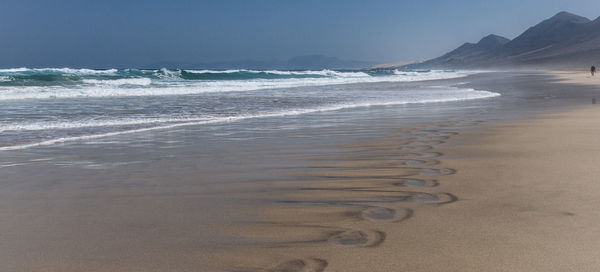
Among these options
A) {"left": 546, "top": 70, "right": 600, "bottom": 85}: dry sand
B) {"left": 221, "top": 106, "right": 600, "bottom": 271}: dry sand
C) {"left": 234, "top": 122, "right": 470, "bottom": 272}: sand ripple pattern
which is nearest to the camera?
{"left": 221, "top": 106, "right": 600, "bottom": 271}: dry sand

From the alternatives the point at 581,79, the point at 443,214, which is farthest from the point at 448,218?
the point at 581,79

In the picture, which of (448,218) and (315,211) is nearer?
(448,218)

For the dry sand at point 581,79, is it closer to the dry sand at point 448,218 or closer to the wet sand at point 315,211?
the wet sand at point 315,211

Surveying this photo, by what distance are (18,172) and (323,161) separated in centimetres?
271

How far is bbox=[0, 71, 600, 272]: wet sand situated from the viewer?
2414 millimetres

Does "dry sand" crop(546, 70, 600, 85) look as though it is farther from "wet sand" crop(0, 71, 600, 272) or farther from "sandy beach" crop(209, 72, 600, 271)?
"wet sand" crop(0, 71, 600, 272)

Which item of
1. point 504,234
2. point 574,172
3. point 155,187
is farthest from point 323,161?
point 504,234

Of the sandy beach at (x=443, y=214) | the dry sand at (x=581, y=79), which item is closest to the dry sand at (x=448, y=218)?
the sandy beach at (x=443, y=214)

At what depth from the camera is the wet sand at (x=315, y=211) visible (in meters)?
2.41

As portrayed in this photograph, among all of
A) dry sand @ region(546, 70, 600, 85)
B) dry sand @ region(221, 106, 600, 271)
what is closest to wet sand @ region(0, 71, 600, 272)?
dry sand @ region(221, 106, 600, 271)

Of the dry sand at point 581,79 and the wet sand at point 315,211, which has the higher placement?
the dry sand at point 581,79

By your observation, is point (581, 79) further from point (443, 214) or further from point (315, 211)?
point (315, 211)

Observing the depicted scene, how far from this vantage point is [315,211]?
3.25 meters

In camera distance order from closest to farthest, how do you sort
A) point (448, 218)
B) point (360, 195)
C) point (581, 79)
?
point (448, 218) → point (360, 195) → point (581, 79)
